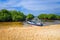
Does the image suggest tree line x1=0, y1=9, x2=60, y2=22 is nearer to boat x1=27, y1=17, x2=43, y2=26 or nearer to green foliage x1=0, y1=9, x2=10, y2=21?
green foliage x1=0, y1=9, x2=10, y2=21

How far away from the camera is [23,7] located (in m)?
3.99

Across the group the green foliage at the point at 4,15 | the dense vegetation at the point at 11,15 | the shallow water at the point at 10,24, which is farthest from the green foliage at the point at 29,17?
the green foliage at the point at 4,15

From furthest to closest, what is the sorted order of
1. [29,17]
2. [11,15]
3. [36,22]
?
[36,22] < [11,15] < [29,17]

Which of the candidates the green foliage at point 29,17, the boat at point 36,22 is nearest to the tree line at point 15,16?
the green foliage at point 29,17

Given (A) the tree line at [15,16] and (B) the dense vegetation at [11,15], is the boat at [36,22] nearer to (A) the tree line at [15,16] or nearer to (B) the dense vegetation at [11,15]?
(A) the tree line at [15,16]

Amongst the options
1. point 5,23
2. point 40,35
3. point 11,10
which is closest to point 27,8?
point 11,10

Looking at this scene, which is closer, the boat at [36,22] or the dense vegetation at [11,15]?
the dense vegetation at [11,15]

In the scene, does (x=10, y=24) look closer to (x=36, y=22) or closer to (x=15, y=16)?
(x=15, y=16)

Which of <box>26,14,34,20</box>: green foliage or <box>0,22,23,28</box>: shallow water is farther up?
<box>26,14,34,20</box>: green foliage

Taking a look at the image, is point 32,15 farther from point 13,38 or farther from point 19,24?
point 13,38

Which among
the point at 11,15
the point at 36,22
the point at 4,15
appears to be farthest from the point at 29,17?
the point at 4,15

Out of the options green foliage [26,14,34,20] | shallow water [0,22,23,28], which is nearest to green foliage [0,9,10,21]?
shallow water [0,22,23,28]

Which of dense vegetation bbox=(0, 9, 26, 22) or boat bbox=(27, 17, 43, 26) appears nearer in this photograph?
dense vegetation bbox=(0, 9, 26, 22)

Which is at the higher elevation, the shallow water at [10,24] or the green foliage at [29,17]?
the green foliage at [29,17]
